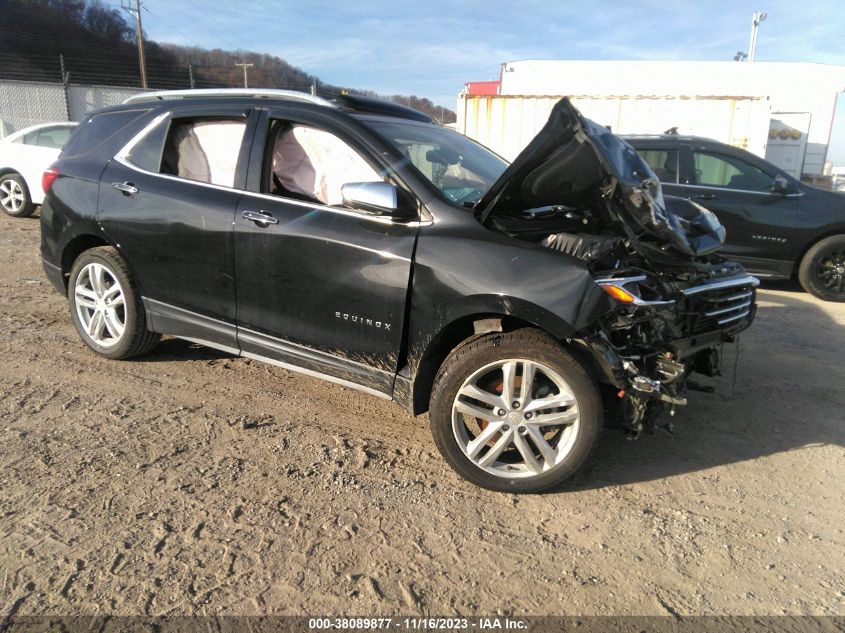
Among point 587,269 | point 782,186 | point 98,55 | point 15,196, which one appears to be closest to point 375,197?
point 587,269

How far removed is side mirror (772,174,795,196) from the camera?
6922 mm

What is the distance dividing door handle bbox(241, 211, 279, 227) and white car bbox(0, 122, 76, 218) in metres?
8.71

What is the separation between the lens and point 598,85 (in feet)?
63.8

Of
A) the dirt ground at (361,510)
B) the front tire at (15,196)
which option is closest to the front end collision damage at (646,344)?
the dirt ground at (361,510)

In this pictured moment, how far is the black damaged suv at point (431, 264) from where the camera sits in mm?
2787

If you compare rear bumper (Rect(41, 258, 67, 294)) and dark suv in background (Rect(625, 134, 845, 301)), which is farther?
dark suv in background (Rect(625, 134, 845, 301))

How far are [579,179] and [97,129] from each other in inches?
141

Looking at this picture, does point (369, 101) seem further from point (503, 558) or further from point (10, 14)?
point (10, 14)

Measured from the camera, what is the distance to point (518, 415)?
287 centimetres

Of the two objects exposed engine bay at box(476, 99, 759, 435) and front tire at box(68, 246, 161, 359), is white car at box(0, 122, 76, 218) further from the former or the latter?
exposed engine bay at box(476, 99, 759, 435)

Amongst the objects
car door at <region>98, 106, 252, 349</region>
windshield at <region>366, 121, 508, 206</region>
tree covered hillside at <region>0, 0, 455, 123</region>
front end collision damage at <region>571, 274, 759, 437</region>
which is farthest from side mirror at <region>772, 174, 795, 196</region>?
tree covered hillside at <region>0, 0, 455, 123</region>

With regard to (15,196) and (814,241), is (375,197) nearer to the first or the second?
(814,241)

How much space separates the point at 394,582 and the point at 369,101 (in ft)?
9.28

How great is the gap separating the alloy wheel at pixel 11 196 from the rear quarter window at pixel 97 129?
727 centimetres
